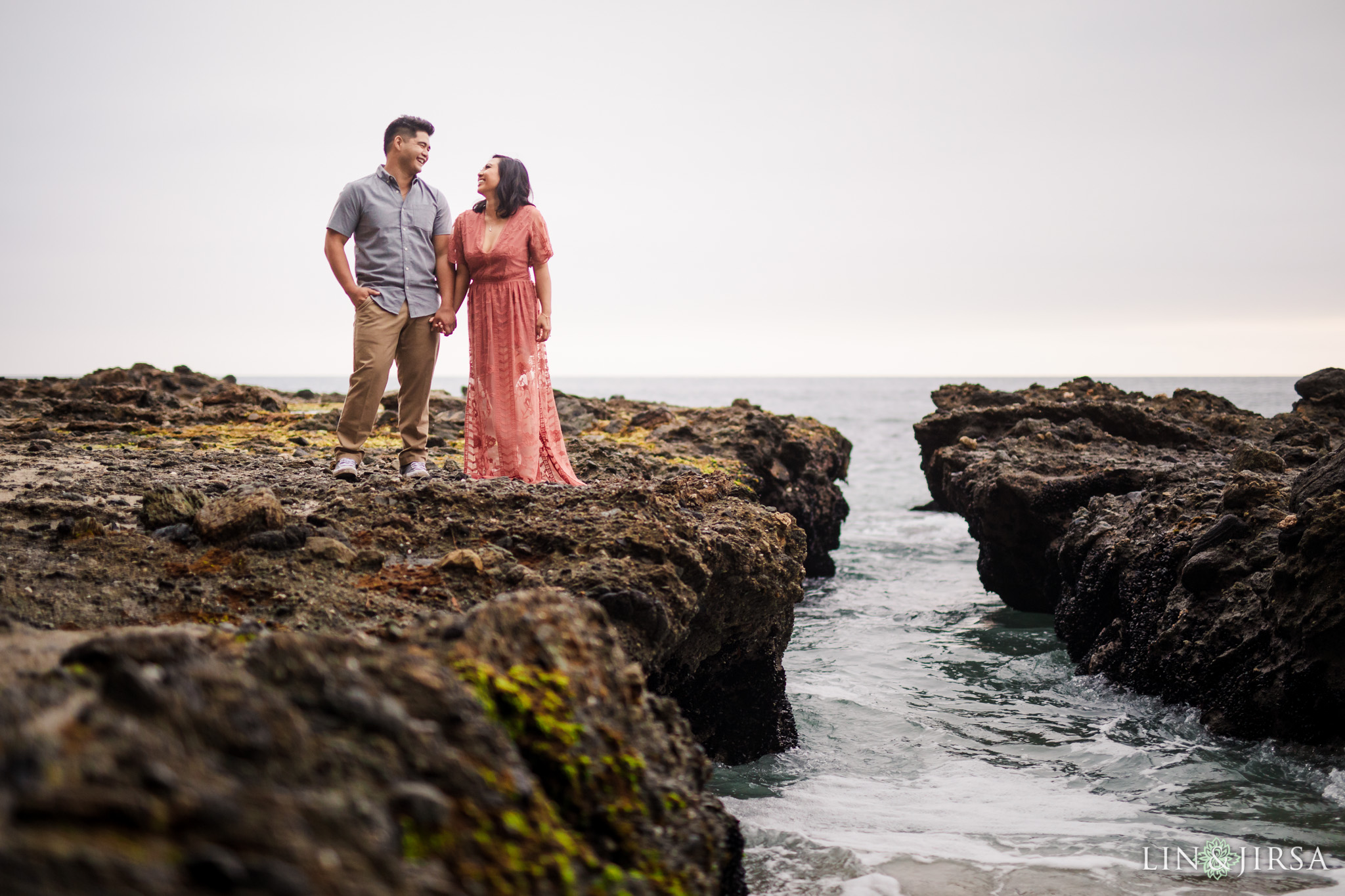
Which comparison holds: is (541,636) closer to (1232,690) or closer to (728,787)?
(728,787)

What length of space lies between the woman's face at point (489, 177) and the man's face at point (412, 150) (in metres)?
0.39

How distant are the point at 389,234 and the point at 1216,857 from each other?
582 cm

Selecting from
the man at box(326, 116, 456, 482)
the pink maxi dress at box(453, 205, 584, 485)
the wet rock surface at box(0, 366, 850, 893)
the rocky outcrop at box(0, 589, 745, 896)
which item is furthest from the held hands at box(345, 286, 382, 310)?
the rocky outcrop at box(0, 589, 745, 896)

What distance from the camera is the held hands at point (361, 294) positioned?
5.96m

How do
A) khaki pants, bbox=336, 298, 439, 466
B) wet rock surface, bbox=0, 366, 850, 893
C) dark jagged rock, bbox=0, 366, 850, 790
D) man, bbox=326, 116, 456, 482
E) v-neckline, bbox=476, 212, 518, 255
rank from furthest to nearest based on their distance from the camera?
v-neckline, bbox=476, 212, 518, 255, khaki pants, bbox=336, 298, 439, 466, man, bbox=326, 116, 456, 482, dark jagged rock, bbox=0, 366, 850, 790, wet rock surface, bbox=0, 366, 850, 893

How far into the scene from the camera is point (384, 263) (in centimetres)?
604

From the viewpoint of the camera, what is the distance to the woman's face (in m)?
6.25

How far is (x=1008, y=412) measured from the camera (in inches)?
455

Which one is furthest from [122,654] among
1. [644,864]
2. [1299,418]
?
[1299,418]

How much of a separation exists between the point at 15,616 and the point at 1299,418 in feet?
36.1

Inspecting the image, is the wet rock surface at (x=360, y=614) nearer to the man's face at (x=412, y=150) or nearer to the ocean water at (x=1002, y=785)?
the ocean water at (x=1002, y=785)

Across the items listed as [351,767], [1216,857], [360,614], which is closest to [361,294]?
[360,614]

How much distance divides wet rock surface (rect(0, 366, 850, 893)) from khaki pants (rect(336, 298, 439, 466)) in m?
0.33

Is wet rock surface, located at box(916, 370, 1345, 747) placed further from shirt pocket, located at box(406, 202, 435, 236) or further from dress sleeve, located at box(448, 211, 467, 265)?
shirt pocket, located at box(406, 202, 435, 236)
